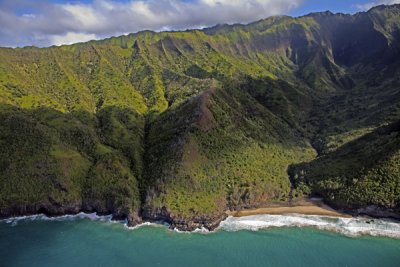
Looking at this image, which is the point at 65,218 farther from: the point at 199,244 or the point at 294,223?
the point at 294,223

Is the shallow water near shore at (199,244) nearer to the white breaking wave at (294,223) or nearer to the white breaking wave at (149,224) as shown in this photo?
the white breaking wave at (294,223)

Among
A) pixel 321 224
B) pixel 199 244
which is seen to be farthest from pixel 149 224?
pixel 321 224

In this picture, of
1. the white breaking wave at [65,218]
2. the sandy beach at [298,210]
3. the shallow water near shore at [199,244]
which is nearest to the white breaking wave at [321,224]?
the shallow water near shore at [199,244]

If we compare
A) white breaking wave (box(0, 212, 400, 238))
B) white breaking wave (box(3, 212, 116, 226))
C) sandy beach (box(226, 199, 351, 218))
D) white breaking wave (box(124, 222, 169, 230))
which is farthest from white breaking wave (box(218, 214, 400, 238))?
white breaking wave (box(3, 212, 116, 226))

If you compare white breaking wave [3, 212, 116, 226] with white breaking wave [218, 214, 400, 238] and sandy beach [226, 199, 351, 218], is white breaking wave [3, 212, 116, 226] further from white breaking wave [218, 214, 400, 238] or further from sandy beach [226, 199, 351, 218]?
sandy beach [226, 199, 351, 218]

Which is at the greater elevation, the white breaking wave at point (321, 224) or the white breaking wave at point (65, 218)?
the white breaking wave at point (65, 218)

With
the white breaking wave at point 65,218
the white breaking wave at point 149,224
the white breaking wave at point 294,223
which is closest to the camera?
the white breaking wave at point 294,223

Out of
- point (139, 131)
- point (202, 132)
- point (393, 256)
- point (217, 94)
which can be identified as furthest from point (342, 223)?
point (139, 131)
